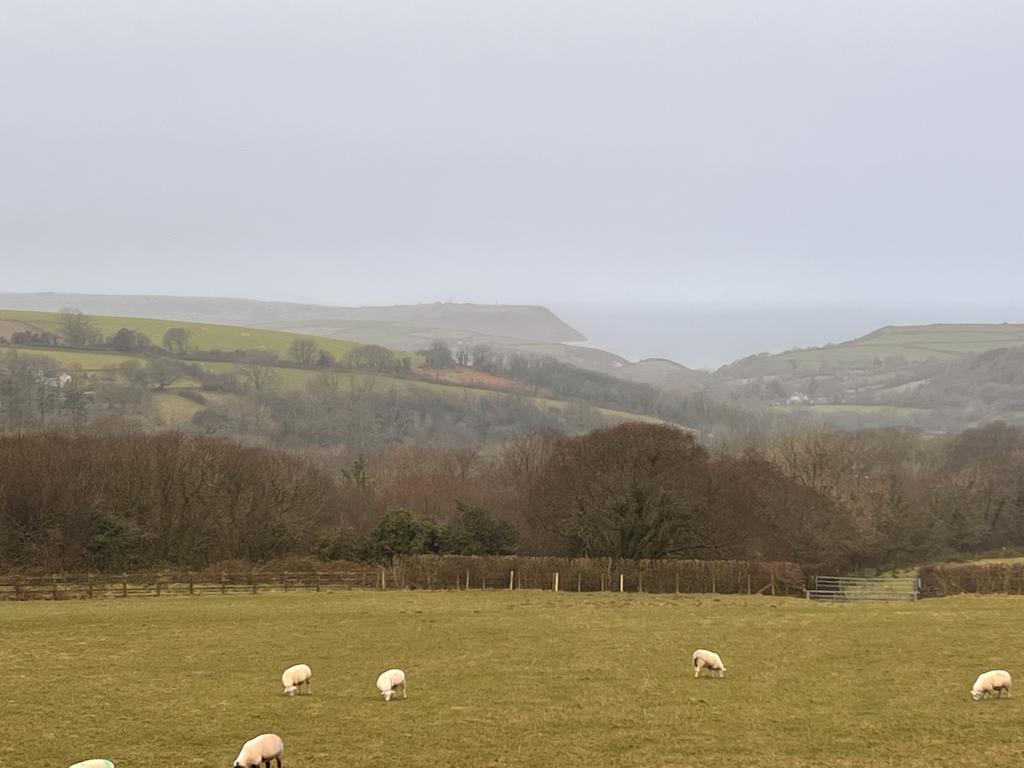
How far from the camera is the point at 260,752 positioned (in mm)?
16703

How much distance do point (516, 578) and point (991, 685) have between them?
1331 inches

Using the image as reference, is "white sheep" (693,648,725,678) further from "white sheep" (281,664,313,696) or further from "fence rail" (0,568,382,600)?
"fence rail" (0,568,382,600)

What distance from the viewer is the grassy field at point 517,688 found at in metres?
18.2

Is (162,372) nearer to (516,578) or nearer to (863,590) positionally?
(516,578)

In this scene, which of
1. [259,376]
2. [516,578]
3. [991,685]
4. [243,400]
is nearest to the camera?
[991,685]

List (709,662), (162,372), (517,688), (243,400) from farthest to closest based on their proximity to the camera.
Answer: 1. (162,372)
2. (243,400)
3. (709,662)
4. (517,688)

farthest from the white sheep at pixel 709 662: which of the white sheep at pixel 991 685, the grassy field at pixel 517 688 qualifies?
the white sheep at pixel 991 685

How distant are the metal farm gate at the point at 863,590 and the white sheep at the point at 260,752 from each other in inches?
1613

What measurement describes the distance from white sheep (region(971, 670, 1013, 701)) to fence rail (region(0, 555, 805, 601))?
30.7 metres

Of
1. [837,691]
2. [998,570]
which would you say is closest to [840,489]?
[998,570]

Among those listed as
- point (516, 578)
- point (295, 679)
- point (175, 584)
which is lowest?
point (175, 584)

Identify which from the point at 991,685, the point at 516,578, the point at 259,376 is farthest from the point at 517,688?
the point at 259,376

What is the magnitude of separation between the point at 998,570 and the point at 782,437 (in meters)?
63.2

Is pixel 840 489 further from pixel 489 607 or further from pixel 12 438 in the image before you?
pixel 12 438
